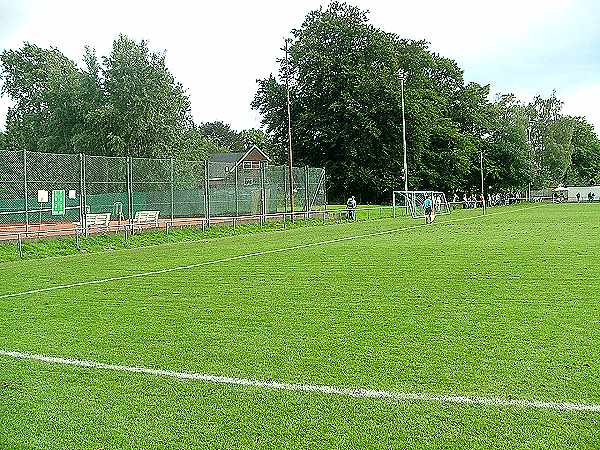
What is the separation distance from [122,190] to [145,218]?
140 centimetres

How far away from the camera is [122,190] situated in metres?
29.0

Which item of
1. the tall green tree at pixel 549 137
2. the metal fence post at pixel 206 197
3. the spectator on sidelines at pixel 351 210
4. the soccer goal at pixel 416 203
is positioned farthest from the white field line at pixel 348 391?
the tall green tree at pixel 549 137

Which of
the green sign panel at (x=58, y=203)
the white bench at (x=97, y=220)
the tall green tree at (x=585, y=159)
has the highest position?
the tall green tree at (x=585, y=159)

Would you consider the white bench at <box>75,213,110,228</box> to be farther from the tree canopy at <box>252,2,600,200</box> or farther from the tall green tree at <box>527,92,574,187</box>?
the tall green tree at <box>527,92,574,187</box>

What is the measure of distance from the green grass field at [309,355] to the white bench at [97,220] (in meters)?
10.5

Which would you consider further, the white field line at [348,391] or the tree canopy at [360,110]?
the tree canopy at [360,110]

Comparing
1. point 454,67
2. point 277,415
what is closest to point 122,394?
point 277,415

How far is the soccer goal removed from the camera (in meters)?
49.1

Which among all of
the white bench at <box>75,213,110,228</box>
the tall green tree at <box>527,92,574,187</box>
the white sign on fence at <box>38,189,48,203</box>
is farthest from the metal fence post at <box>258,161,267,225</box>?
the tall green tree at <box>527,92,574,187</box>

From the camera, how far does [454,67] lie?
7956 centimetres

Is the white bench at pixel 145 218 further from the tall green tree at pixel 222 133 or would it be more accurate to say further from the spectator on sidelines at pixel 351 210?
the tall green tree at pixel 222 133

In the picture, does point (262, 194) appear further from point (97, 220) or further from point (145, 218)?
point (97, 220)

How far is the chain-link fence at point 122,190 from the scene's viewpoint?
81.6 ft

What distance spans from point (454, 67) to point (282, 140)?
84.0 feet
